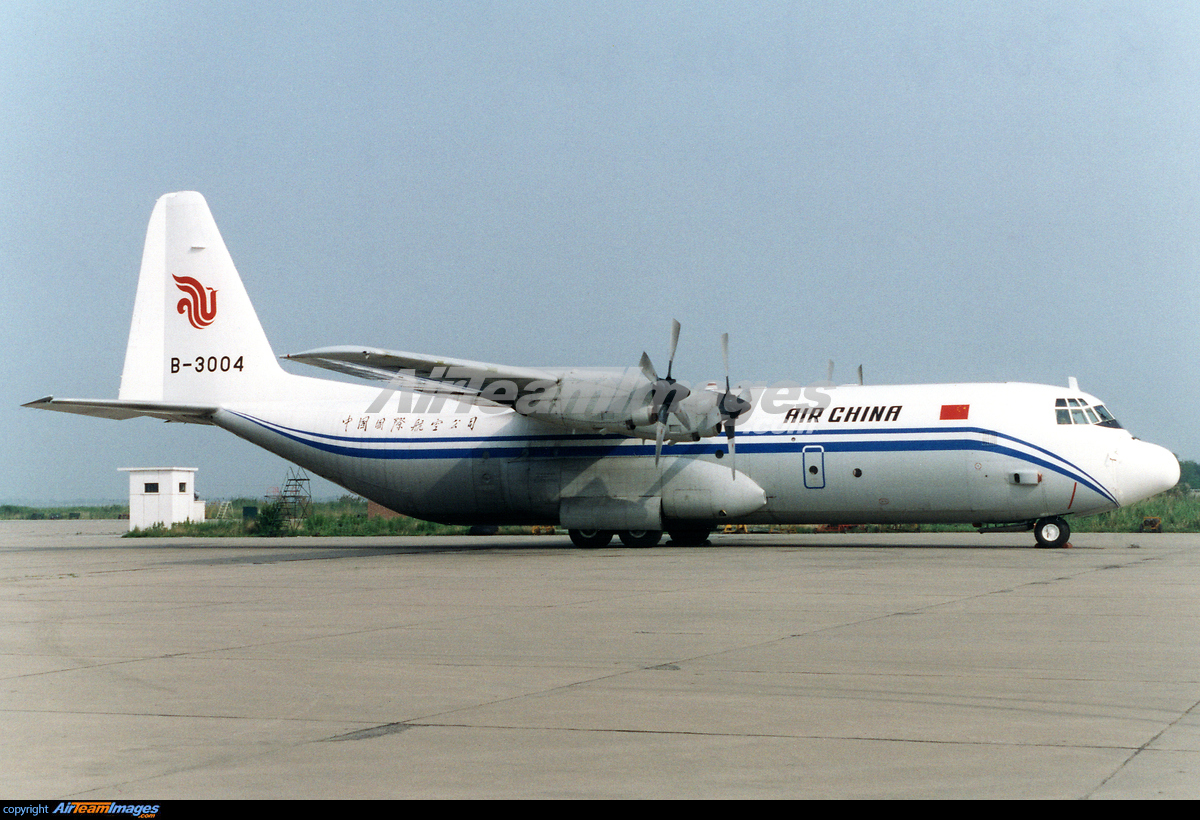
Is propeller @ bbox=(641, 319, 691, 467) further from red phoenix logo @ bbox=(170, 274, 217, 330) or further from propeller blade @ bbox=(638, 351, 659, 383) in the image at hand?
red phoenix logo @ bbox=(170, 274, 217, 330)

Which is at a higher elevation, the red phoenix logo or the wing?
the red phoenix logo

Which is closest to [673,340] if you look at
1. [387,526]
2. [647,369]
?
[647,369]

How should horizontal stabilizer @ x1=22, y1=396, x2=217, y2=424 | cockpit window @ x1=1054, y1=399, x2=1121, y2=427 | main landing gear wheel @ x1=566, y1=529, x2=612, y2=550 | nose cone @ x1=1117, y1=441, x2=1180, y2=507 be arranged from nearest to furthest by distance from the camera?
nose cone @ x1=1117, y1=441, x2=1180, y2=507, cockpit window @ x1=1054, y1=399, x2=1121, y2=427, horizontal stabilizer @ x1=22, y1=396, x2=217, y2=424, main landing gear wheel @ x1=566, y1=529, x2=612, y2=550

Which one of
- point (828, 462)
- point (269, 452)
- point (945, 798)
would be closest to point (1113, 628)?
point (945, 798)

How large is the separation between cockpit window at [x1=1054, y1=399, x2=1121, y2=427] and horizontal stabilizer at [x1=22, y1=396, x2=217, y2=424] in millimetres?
21573

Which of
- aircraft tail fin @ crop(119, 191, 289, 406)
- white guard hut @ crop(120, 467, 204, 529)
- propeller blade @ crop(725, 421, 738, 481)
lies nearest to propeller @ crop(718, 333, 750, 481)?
propeller blade @ crop(725, 421, 738, 481)

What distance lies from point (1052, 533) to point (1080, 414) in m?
2.80

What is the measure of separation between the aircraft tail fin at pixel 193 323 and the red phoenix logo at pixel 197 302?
28 millimetres

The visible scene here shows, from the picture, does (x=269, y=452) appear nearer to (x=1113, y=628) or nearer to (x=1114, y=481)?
(x=1114, y=481)

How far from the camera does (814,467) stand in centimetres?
2630

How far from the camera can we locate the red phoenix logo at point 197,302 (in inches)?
1225

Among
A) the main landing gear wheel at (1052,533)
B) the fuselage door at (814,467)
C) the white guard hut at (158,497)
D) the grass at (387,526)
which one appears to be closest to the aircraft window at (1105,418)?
the main landing gear wheel at (1052,533)

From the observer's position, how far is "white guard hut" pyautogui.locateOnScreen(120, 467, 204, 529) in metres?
49.5

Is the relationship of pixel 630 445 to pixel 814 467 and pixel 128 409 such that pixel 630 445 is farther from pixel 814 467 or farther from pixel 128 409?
pixel 128 409
